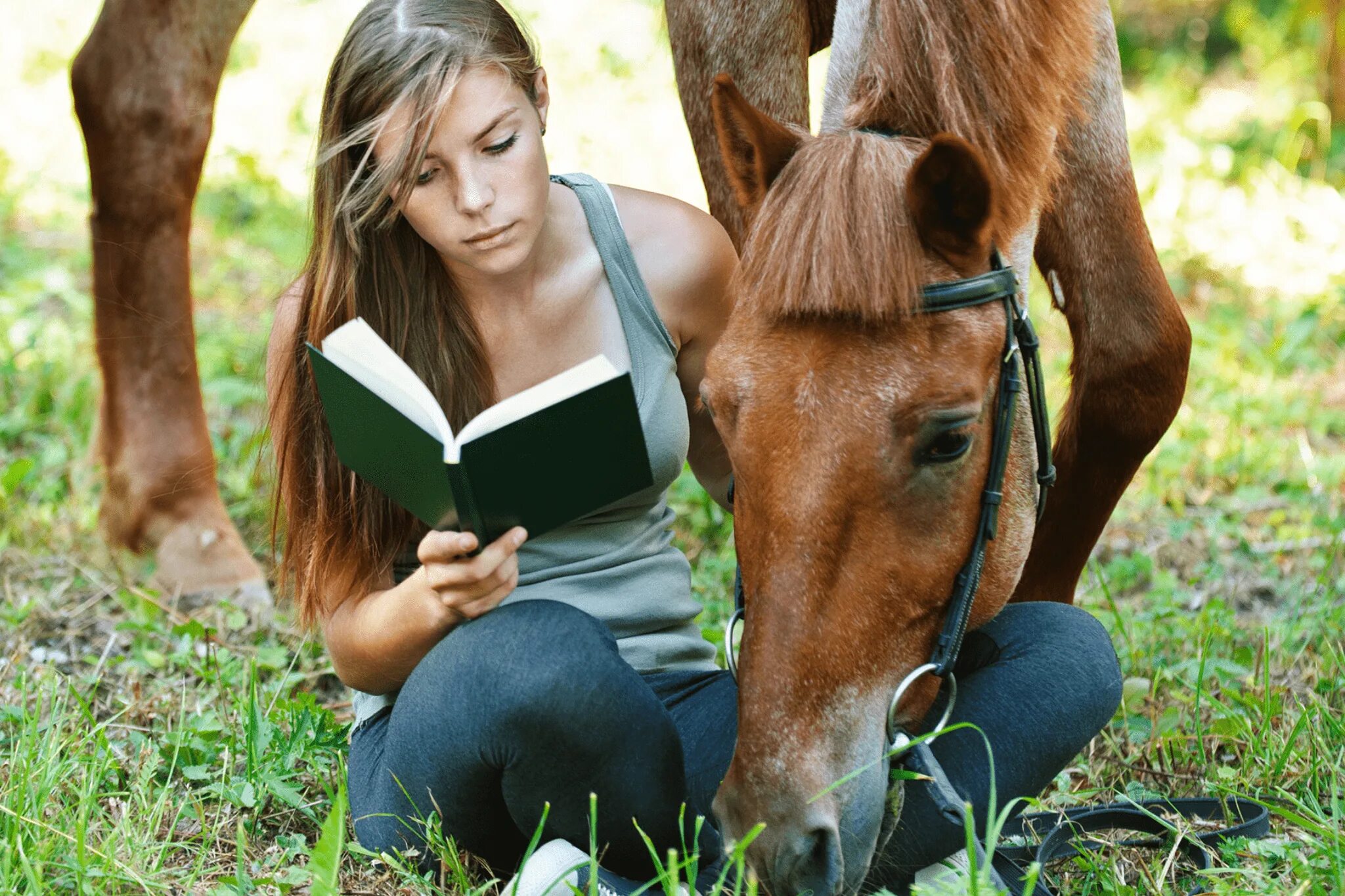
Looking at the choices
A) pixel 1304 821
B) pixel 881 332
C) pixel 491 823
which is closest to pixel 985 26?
pixel 881 332

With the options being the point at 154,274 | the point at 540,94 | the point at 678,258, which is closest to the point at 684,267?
the point at 678,258

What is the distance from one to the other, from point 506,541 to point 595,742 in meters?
0.30

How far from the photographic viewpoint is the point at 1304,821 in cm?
177

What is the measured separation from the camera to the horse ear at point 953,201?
1.60 meters

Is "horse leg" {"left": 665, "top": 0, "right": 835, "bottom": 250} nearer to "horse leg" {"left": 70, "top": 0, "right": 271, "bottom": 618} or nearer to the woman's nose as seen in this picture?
the woman's nose

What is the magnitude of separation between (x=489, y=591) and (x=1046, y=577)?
1.40 metres

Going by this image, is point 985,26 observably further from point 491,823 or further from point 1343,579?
point 1343,579

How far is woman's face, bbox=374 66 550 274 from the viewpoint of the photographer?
1.86 m

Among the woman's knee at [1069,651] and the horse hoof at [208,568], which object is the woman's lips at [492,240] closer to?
the woman's knee at [1069,651]

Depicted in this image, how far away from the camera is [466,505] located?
1.65 m

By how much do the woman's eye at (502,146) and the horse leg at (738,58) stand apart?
30.0 inches

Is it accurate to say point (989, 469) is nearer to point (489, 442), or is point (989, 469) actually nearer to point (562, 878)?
point (489, 442)

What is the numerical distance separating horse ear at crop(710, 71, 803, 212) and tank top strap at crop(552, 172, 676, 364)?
11.4 inches

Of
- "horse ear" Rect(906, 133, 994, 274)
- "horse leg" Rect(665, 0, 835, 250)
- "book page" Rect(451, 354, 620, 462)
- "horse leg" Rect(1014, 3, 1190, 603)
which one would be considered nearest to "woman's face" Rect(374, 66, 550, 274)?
"book page" Rect(451, 354, 620, 462)
